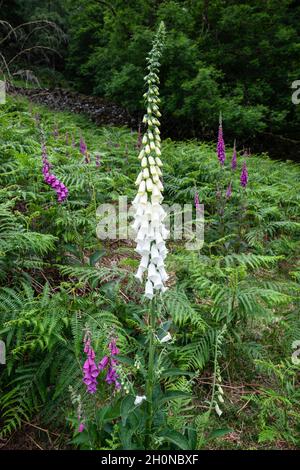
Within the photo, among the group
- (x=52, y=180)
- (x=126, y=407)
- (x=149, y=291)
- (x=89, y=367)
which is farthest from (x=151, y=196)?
(x=52, y=180)

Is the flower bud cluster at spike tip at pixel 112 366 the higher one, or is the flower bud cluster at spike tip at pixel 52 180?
the flower bud cluster at spike tip at pixel 52 180

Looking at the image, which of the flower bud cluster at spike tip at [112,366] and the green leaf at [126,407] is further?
the flower bud cluster at spike tip at [112,366]

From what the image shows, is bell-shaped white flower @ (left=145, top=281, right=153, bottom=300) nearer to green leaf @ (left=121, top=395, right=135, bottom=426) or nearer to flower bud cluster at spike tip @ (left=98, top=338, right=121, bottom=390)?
flower bud cluster at spike tip @ (left=98, top=338, right=121, bottom=390)

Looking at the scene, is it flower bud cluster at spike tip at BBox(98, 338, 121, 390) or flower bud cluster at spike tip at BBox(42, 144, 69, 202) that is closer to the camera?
flower bud cluster at spike tip at BBox(98, 338, 121, 390)

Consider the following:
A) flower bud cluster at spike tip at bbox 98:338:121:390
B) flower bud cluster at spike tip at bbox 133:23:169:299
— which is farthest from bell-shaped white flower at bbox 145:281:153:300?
flower bud cluster at spike tip at bbox 98:338:121:390

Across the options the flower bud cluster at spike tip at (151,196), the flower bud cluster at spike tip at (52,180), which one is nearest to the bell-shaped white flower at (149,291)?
the flower bud cluster at spike tip at (151,196)

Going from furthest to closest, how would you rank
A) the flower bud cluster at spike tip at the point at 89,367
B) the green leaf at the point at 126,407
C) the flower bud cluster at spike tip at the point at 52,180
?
the flower bud cluster at spike tip at the point at 52,180, the flower bud cluster at spike tip at the point at 89,367, the green leaf at the point at 126,407

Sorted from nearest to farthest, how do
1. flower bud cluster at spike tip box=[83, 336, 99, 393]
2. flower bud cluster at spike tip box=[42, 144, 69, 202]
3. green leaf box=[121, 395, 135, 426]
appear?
green leaf box=[121, 395, 135, 426] → flower bud cluster at spike tip box=[83, 336, 99, 393] → flower bud cluster at spike tip box=[42, 144, 69, 202]

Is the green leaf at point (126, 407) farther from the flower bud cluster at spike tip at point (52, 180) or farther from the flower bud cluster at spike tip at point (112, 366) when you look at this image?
the flower bud cluster at spike tip at point (52, 180)

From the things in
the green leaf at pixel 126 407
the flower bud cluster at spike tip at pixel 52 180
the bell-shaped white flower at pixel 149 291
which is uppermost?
the flower bud cluster at spike tip at pixel 52 180

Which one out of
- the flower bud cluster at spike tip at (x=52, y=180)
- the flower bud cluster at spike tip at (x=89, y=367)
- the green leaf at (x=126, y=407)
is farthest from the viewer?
the flower bud cluster at spike tip at (x=52, y=180)

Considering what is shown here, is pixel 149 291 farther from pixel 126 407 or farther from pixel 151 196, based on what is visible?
pixel 126 407
